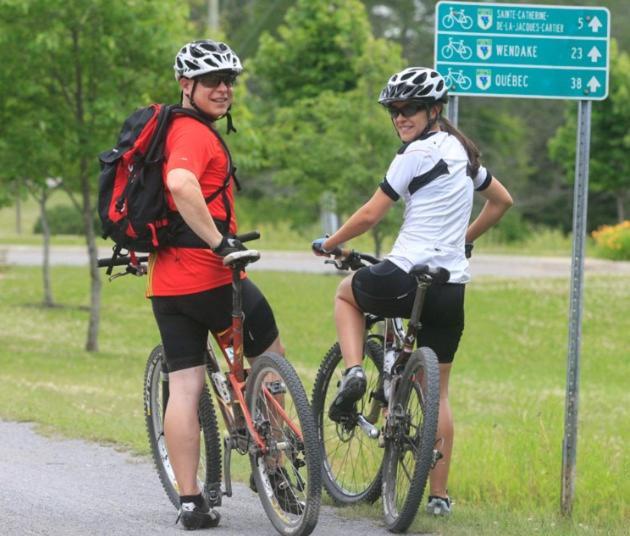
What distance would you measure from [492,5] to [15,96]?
36.8ft

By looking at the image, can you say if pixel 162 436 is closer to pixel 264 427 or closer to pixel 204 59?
pixel 264 427

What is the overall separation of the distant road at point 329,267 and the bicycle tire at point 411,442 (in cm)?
2449

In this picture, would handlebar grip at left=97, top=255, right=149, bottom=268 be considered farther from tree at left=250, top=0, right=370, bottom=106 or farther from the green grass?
tree at left=250, top=0, right=370, bottom=106

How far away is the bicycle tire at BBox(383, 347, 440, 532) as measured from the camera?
5.84m

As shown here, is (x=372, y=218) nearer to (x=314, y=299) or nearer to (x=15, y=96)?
(x=15, y=96)

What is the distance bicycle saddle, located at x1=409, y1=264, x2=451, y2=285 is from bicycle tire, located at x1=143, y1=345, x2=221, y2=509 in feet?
3.50

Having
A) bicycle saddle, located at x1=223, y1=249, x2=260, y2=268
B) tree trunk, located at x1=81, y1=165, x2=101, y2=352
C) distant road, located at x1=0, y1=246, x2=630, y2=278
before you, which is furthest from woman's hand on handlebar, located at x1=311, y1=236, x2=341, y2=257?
distant road, located at x1=0, y1=246, x2=630, y2=278

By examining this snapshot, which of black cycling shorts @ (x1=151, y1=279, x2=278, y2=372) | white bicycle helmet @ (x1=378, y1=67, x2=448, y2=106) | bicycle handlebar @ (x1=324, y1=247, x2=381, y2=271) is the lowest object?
black cycling shorts @ (x1=151, y1=279, x2=278, y2=372)

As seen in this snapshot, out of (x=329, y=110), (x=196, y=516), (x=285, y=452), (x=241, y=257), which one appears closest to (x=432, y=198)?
(x=241, y=257)

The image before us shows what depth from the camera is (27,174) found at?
695 inches

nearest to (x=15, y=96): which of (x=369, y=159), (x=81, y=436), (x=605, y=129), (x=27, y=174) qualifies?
(x=27, y=174)

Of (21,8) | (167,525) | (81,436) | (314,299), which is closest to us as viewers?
(167,525)

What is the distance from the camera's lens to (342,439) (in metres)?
6.87

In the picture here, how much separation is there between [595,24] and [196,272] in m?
2.23
